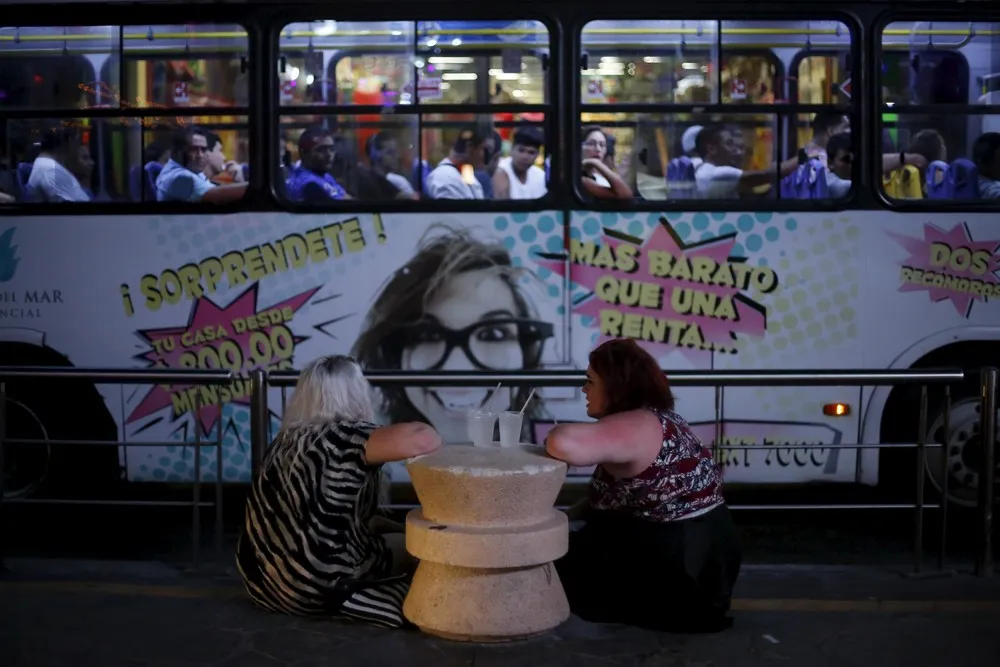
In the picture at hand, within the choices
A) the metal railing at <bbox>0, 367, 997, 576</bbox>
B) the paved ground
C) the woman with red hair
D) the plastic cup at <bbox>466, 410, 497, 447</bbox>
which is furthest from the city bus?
the woman with red hair

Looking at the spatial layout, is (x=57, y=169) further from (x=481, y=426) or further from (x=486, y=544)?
(x=486, y=544)

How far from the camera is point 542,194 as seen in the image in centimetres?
805

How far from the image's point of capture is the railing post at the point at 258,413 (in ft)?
20.7

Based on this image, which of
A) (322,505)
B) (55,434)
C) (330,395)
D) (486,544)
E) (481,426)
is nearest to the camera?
(486,544)

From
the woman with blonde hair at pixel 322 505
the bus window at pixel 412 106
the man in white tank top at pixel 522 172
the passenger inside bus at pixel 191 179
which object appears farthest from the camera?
the passenger inside bus at pixel 191 179

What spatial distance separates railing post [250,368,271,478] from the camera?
6305mm

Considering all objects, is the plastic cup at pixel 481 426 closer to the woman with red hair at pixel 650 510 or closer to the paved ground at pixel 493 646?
the woman with red hair at pixel 650 510

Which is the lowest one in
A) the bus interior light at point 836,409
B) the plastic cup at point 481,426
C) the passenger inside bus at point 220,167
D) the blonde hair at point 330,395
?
the bus interior light at point 836,409

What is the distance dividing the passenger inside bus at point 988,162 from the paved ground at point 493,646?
3107 millimetres

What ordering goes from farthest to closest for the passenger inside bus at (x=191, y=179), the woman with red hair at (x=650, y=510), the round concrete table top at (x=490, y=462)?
the passenger inside bus at (x=191, y=179) < the woman with red hair at (x=650, y=510) < the round concrete table top at (x=490, y=462)

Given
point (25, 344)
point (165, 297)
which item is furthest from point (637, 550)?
point (25, 344)

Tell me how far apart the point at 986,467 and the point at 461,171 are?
151 inches

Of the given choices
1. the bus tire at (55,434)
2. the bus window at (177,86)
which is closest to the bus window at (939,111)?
the bus window at (177,86)

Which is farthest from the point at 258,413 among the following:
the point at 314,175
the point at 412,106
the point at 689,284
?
the point at 689,284
